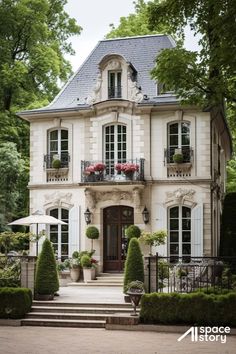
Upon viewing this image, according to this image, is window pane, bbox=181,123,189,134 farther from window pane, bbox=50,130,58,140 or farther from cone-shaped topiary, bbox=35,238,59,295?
cone-shaped topiary, bbox=35,238,59,295

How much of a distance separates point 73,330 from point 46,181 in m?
10.6

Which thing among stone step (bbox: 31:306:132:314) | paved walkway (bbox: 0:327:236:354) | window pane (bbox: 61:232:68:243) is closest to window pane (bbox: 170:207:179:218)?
window pane (bbox: 61:232:68:243)

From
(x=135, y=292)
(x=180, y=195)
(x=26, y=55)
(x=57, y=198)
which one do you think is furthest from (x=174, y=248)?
(x=26, y=55)

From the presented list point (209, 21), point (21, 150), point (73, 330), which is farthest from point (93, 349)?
point (21, 150)

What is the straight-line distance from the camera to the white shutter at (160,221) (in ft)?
72.0

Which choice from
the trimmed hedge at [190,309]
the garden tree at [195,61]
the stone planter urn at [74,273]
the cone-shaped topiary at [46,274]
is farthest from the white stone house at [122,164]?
the trimmed hedge at [190,309]

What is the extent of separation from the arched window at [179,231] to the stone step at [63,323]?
8082mm

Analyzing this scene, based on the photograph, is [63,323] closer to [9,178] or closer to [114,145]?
[114,145]

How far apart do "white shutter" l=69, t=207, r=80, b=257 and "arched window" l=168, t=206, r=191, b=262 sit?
3.61 metres

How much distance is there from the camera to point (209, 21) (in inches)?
627

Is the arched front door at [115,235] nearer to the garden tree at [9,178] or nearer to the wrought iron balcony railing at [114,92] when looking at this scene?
the wrought iron balcony railing at [114,92]

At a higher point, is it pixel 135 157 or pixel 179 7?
pixel 179 7

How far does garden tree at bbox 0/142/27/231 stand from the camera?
25484 millimetres

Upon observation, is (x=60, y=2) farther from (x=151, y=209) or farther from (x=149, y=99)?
(x=151, y=209)
